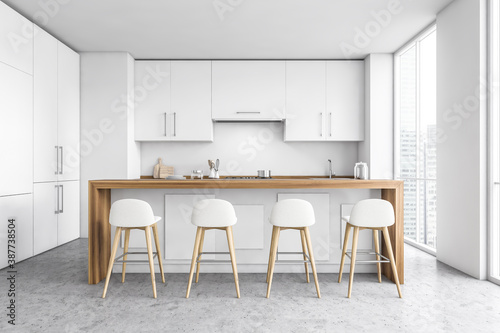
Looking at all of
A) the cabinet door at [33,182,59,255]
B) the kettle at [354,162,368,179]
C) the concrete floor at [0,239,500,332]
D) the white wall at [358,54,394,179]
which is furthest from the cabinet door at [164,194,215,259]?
the white wall at [358,54,394,179]

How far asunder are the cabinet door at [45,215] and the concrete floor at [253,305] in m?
0.76

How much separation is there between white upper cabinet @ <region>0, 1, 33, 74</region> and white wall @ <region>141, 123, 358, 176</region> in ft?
7.34

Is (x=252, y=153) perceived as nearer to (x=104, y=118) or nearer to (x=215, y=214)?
(x=104, y=118)

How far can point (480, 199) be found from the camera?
334 cm

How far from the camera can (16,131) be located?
3865 millimetres

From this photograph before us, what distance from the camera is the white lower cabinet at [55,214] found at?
4.28 metres

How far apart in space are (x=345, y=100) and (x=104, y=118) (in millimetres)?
3912

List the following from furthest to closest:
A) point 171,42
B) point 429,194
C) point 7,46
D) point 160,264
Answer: point 171,42 → point 429,194 → point 7,46 → point 160,264

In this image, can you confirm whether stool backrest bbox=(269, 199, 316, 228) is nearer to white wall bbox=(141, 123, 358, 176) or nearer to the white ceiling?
the white ceiling

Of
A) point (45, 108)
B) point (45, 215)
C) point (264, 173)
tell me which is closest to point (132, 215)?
point (45, 215)

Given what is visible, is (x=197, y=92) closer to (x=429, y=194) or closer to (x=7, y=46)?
(x=7, y=46)

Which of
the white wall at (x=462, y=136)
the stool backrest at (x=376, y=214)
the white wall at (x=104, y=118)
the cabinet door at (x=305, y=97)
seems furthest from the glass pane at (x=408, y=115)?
the white wall at (x=104, y=118)

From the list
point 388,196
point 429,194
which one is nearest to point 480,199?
point 388,196

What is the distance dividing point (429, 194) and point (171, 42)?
13.7 feet
